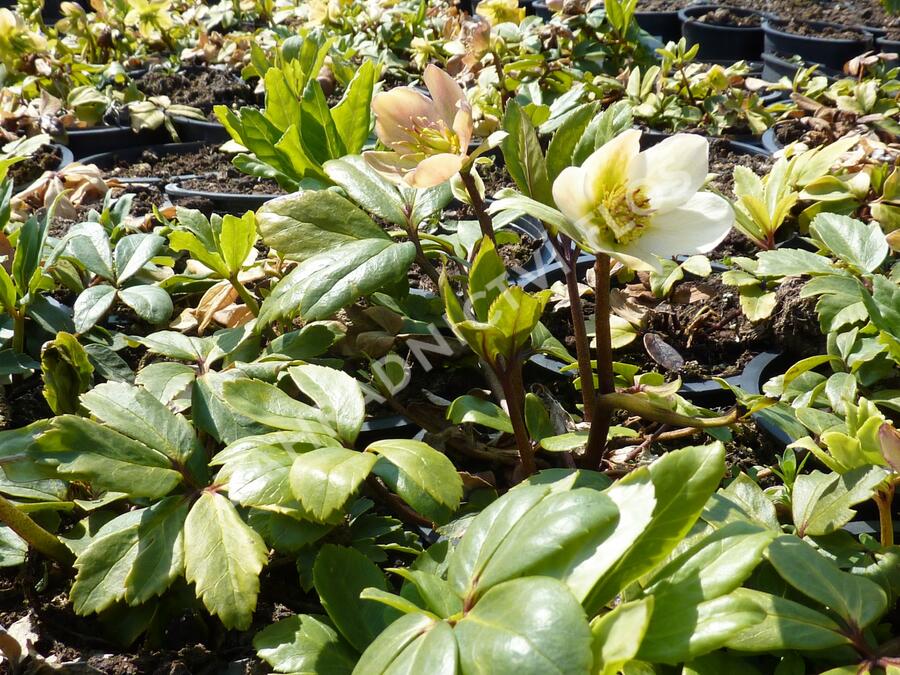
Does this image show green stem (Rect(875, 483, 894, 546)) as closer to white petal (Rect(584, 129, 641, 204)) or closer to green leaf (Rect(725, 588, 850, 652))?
green leaf (Rect(725, 588, 850, 652))

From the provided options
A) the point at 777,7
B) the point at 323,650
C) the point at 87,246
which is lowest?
the point at 777,7

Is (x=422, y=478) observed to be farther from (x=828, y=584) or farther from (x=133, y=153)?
(x=133, y=153)

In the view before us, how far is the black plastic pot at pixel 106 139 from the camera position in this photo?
106 inches

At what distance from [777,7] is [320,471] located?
4.87 metres

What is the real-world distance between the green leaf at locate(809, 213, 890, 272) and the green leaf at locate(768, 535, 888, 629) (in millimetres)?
592

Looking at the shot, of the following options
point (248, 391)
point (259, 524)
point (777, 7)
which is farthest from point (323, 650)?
point (777, 7)

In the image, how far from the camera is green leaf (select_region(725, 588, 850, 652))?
2.18 feet

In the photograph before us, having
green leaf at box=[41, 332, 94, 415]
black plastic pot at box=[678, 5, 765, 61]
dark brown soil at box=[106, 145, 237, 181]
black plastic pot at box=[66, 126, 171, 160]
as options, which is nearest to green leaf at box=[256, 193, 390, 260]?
green leaf at box=[41, 332, 94, 415]

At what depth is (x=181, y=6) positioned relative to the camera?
449 centimetres

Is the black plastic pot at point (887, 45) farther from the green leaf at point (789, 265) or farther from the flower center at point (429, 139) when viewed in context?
the flower center at point (429, 139)

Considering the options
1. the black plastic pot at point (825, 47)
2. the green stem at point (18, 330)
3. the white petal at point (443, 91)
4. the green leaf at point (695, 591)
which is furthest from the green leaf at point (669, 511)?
the black plastic pot at point (825, 47)

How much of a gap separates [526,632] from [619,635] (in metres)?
0.06

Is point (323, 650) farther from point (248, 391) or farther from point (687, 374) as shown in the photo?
point (687, 374)

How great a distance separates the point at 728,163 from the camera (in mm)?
2158
